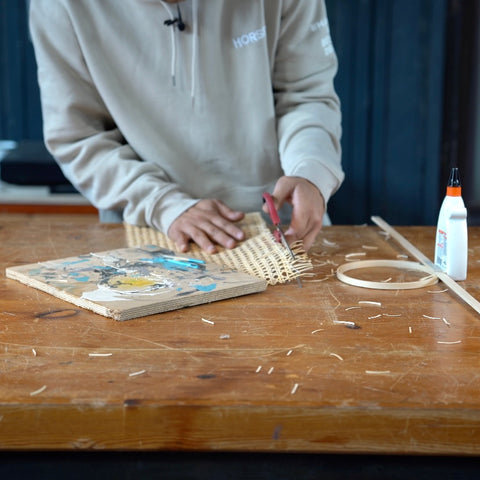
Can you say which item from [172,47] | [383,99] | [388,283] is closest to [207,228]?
[388,283]

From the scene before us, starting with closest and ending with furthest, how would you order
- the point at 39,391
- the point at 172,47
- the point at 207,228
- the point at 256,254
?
1. the point at 39,391
2. the point at 256,254
3. the point at 207,228
4. the point at 172,47

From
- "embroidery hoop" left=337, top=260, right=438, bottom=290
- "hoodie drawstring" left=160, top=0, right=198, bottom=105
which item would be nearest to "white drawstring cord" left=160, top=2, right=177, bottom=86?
"hoodie drawstring" left=160, top=0, right=198, bottom=105

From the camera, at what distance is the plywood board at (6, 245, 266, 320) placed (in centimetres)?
92

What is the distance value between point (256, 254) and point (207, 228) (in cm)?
15

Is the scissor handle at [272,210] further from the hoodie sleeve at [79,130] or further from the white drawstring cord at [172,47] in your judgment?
the white drawstring cord at [172,47]

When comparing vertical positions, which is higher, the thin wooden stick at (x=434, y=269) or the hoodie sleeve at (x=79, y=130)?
the hoodie sleeve at (x=79, y=130)

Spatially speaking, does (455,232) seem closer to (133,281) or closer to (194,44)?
(133,281)

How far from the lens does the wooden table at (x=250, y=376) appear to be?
2.11 feet

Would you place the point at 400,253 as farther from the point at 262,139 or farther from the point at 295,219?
the point at 262,139

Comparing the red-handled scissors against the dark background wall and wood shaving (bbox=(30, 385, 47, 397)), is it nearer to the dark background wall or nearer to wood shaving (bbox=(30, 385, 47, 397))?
wood shaving (bbox=(30, 385, 47, 397))

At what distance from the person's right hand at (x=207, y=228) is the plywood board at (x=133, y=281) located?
0.10 m

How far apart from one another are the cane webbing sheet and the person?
13cm

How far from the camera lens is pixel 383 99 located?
119 inches

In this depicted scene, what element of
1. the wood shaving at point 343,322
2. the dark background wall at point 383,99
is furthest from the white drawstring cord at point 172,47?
the dark background wall at point 383,99
